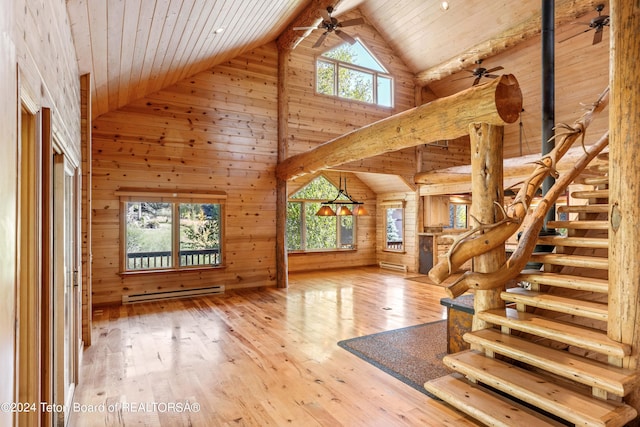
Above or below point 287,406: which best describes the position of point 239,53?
above

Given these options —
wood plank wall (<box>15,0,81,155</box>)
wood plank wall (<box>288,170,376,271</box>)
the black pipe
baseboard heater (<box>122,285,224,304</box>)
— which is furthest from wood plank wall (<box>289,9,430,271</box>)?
wood plank wall (<box>15,0,81,155</box>)

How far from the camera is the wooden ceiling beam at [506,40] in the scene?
19.9 feet

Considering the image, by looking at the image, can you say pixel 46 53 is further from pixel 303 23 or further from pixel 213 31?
pixel 303 23

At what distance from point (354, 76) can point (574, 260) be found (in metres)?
6.87

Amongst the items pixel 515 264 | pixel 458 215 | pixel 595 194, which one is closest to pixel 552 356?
pixel 515 264

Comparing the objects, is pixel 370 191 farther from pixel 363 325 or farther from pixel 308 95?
pixel 363 325

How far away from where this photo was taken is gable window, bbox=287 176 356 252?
9.27 m

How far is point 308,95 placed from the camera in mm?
7660

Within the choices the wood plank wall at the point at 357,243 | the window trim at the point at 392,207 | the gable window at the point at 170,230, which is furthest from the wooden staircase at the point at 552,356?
the wood plank wall at the point at 357,243

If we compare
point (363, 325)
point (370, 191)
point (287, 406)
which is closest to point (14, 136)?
point (287, 406)

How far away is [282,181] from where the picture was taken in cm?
729

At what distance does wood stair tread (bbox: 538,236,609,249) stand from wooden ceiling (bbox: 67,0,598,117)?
4.15 meters

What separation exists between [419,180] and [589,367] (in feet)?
22.7

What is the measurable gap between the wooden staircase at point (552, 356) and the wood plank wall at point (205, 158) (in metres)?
4.93
